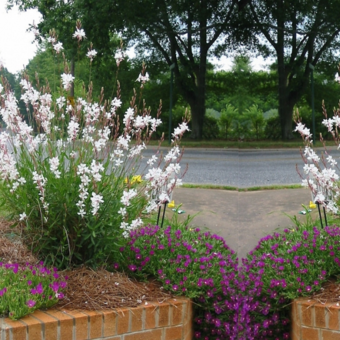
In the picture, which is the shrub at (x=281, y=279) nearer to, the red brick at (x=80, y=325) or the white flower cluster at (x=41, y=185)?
the red brick at (x=80, y=325)

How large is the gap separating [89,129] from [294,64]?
67.1 ft

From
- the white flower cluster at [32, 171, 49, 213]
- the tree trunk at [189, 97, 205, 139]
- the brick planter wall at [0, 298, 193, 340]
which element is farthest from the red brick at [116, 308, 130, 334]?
the tree trunk at [189, 97, 205, 139]

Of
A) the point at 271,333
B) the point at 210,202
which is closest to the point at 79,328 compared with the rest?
the point at 271,333

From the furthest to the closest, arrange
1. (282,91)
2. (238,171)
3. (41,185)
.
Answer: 1. (282,91)
2. (238,171)
3. (41,185)

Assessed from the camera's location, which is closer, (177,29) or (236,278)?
(236,278)

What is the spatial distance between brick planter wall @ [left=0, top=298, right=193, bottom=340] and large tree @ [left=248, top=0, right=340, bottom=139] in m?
17.7

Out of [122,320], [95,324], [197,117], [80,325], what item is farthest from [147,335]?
[197,117]

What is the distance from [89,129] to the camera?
421cm

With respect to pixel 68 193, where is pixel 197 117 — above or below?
above

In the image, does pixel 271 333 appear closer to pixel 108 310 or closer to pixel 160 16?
pixel 108 310

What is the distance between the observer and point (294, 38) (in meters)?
22.9

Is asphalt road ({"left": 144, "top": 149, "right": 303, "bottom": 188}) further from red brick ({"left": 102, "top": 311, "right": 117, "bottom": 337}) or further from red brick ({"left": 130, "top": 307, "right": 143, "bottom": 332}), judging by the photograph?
red brick ({"left": 102, "top": 311, "right": 117, "bottom": 337})

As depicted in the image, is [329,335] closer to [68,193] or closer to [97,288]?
[97,288]

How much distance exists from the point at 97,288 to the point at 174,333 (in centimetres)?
68
